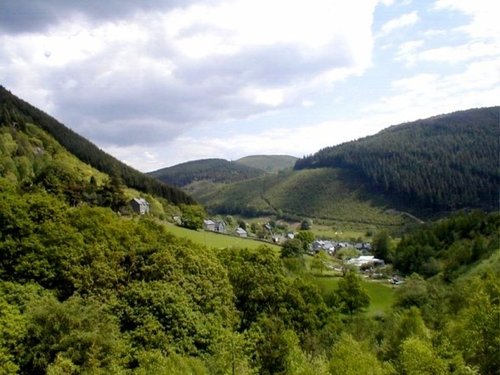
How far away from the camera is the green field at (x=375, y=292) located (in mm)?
65125

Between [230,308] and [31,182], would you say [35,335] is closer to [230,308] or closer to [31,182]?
[230,308]

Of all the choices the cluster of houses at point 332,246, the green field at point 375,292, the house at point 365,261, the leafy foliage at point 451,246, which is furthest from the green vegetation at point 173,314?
the cluster of houses at point 332,246

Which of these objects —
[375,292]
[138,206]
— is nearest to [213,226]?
[138,206]

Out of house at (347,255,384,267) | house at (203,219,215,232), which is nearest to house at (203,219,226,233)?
house at (203,219,215,232)

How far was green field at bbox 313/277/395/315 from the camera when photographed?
214 feet

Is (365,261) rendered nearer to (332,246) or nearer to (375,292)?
(332,246)

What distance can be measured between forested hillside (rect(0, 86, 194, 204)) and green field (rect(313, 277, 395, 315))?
6880 centimetres

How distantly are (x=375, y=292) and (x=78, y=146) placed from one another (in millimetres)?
109826

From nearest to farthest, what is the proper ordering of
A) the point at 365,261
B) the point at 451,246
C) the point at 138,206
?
the point at 451,246 → the point at 138,206 → the point at 365,261

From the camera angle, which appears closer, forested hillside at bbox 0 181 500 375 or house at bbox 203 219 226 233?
forested hillside at bbox 0 181 500 375

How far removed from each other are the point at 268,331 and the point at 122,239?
50.9 feet

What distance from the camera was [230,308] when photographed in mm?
42000

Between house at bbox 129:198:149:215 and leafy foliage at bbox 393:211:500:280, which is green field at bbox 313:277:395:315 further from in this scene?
house at bbox 129:198:149:215

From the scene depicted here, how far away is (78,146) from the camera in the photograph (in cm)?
14888
